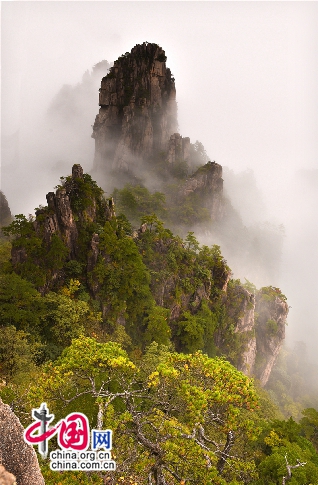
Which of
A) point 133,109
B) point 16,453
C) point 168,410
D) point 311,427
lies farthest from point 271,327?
point 133,109

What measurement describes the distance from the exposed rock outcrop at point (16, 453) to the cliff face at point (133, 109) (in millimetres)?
64000

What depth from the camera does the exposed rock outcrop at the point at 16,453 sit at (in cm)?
536

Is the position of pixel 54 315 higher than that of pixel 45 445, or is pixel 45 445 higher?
pixel 54 315

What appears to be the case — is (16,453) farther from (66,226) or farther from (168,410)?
(66,226)

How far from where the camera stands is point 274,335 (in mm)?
47312

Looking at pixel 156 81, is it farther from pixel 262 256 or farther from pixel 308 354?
pixel 308 354

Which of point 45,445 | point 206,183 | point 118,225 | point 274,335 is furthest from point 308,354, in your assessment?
point 45,445

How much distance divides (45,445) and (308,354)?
3638 inches

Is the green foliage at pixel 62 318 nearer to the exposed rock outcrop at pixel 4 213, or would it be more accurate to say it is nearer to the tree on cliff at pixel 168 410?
the tree on cliff at pixel 168 410

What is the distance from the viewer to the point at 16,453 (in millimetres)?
5520

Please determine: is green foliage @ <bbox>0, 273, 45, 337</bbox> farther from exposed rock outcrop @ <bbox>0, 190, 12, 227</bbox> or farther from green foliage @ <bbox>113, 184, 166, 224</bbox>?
exposed rock outcrop @ <bbox>0, 190, 12, 227</bbox>

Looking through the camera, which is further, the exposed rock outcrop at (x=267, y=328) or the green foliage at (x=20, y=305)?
the exposed rock outcrop at (x=267, y=328)

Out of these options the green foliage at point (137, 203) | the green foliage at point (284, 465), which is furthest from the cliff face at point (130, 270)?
the green foliage at point (137, 203)

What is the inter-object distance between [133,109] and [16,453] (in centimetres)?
7069
